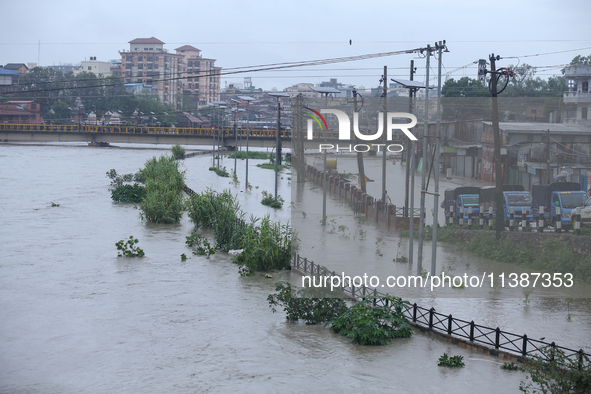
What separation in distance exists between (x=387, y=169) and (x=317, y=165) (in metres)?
5.82

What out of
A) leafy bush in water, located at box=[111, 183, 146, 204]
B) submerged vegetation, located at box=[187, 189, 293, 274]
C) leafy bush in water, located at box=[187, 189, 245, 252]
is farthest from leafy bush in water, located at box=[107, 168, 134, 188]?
submerged vegetation, located at box=[187, 189, 293, 274]

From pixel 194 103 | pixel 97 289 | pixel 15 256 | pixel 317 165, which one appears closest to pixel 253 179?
pixel 317 165

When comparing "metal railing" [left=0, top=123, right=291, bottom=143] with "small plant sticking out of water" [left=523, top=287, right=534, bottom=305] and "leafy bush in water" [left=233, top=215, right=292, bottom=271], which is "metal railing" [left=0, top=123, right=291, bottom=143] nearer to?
"leafy bush in water" [left=233, top=215, right=292, bottom=271]

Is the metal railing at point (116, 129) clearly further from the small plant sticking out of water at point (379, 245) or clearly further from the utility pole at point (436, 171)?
the utility pole at point (436, 171)

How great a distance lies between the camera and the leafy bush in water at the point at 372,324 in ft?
32.9

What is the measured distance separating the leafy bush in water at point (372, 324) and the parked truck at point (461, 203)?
14.5ft

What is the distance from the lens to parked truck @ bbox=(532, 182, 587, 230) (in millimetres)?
12586

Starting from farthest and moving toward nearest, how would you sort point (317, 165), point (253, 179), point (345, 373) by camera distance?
1. point (253, 179)
2. point (317, 165)
3. point (345, 373)

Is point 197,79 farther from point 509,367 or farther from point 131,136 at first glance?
point 509,367

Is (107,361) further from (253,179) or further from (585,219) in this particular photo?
(253,179)

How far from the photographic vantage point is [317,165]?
69.3 feet

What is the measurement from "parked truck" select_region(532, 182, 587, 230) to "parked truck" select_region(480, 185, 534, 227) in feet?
0.59

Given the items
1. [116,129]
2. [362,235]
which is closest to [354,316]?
[362,235]

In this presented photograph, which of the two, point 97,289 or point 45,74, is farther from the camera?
point 45,74
